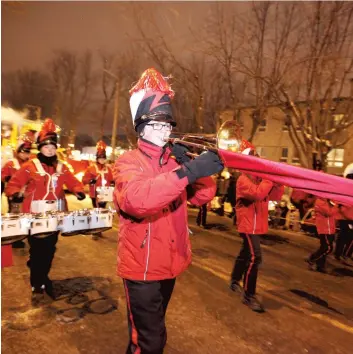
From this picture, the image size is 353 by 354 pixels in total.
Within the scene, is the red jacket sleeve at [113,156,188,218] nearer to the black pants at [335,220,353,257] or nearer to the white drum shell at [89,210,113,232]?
the white drum shell at [89,210,113,232]

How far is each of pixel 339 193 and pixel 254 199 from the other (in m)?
2.23

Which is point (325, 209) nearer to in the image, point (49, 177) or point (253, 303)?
point (253, 303)

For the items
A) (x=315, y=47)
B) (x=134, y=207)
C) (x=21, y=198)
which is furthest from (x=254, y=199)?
(x=315, y=47)

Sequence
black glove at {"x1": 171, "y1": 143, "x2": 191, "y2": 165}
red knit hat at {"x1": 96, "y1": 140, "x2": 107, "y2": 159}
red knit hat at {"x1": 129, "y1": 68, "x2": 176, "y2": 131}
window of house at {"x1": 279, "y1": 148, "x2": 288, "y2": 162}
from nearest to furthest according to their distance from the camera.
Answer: red knit hat at {"x1": 129, "y1": 68, "x2": 176, "y2": 131} < black glove at {"x1": 171, "y1": 143, "x2": 191, "y2": 165} < red knit hat at {"x1": 96, "y1": 140, "x2": 107, "y2": 159} < window of house at {"x1": 279, "y1": 148, "x2": 288, "y2": 162}

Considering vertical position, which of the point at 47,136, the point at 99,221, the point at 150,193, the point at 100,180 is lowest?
the point at 100,180

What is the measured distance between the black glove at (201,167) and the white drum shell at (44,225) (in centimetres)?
262

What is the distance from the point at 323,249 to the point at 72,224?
488 centimetres

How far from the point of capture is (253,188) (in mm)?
4676

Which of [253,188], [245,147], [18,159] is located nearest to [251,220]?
[253,188]

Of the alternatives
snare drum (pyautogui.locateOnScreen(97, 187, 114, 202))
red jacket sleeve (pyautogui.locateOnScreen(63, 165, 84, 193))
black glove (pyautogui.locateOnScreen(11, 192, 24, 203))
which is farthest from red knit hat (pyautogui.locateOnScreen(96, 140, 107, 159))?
black glove (pyautogui.locateOnScreen(11, 192, 24, 203))

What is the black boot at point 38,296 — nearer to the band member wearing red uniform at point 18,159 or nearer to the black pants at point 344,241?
the band member wearing red uniform at point 18,159

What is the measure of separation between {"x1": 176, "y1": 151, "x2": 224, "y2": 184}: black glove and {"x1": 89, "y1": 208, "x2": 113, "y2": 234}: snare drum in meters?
2.77

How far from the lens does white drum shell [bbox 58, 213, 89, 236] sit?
4434 mm

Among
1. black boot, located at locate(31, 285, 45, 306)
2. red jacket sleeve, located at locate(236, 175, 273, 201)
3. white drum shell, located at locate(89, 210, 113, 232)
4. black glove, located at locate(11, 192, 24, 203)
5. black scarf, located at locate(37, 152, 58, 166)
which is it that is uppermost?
black scarf, located at locate(37, 152, 58, 166)
